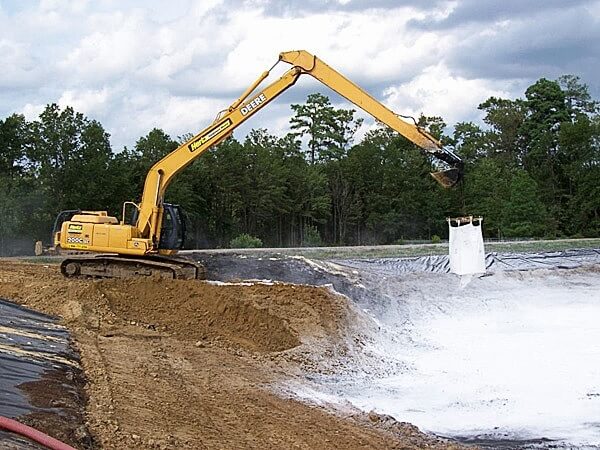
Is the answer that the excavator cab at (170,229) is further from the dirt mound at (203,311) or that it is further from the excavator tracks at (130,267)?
the dirt mound at (203,311)

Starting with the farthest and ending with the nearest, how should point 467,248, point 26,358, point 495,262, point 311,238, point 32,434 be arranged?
point 311,238, point 495,262, point 467,248, point 26,358, point 32,434

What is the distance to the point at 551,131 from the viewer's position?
63938 millimetres

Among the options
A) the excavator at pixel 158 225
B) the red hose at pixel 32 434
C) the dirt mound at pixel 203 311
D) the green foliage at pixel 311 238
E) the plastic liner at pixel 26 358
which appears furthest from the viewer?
the green foliage at pixel 311 238

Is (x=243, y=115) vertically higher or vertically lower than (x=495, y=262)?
higher

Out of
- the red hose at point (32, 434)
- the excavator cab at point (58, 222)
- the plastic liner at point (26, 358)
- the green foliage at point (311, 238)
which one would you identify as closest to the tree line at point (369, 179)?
the green foliage at point (311, 238)

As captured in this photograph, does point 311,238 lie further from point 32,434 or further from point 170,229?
point 32,434

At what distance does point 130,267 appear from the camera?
56.7 feet

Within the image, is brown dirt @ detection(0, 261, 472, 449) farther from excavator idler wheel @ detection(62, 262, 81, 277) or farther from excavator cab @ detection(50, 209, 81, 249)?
excavator cab @ detection(50, 209, 81, 249)

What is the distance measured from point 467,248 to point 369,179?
40105mm

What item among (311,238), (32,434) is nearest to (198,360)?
(32,434)

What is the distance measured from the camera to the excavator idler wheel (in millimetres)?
17688

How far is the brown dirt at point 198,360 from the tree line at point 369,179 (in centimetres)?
2748

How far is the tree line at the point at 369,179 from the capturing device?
49.6 m

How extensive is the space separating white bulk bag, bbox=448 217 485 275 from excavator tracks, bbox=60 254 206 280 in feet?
19.0
